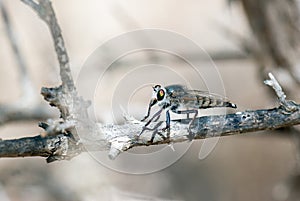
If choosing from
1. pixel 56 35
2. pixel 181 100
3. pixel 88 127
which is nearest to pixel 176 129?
pixel 181 100

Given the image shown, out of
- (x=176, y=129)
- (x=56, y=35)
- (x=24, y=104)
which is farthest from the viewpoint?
Answer: (x=24, y=104)

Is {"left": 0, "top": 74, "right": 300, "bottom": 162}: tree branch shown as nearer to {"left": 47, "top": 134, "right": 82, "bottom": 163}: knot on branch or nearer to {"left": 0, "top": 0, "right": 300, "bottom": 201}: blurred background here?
{"left": 47, "top": 134, "right": 82, "bottom": 163}: knot on branch

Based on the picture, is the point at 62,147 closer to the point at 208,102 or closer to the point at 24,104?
the point at 208,102

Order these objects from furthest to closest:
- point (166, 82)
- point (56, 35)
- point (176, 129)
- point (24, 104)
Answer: point (166, 82) → point (24, 104) → point (176, 129) → point (56, 35)

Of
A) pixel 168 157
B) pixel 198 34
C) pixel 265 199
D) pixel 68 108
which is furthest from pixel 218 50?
pixel 68 108

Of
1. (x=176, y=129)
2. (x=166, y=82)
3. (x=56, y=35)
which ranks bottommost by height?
(x=166, y=82)
